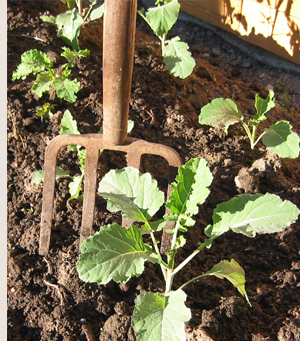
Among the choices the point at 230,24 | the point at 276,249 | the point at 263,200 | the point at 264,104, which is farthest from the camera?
the point at 230,24

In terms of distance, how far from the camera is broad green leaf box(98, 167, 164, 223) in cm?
183

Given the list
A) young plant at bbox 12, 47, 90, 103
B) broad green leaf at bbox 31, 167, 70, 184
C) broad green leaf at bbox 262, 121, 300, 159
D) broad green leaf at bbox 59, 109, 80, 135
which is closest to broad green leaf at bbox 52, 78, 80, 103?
young plant at bbox 12, 47, 90, 103

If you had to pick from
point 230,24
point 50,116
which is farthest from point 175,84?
point 230,24

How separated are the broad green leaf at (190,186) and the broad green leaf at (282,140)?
92cm

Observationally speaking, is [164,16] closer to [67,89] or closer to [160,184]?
[67,89]

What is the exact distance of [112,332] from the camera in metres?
1.84

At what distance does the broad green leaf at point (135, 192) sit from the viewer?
72.1 inches

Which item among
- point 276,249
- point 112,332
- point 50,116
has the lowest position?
point 112,332

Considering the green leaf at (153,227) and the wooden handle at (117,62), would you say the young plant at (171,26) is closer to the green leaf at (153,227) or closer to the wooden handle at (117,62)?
the wooden handle at (117,62)

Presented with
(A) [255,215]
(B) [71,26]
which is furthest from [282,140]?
(B) [71,26]

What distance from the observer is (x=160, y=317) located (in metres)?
1.63

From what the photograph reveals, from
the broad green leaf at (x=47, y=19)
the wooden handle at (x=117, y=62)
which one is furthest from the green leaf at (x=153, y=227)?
the broad green leaf at (x=47, y=19)

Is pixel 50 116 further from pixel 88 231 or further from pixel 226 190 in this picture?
pixel 226 190

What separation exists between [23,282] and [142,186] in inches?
33.0
